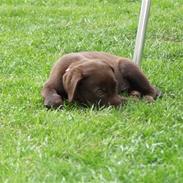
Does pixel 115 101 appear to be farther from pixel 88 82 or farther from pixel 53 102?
pixel 53 102

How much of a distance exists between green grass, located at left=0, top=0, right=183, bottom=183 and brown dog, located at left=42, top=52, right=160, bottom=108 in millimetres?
127

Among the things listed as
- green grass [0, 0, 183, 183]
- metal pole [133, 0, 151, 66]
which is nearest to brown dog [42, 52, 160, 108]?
green grass [0, 0, 183, 183]

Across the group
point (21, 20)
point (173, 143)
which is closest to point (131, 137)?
point (173, 143)

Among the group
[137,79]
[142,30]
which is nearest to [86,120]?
[137,79]

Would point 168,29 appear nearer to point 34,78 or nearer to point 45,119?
point 34,78

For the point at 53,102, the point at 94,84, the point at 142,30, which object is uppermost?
the point at 142,30

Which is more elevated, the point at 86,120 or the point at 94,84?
the point at 94,84

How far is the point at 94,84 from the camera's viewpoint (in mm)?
5926

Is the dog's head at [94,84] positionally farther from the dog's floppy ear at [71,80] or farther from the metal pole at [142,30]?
the metal pole at [142,30]

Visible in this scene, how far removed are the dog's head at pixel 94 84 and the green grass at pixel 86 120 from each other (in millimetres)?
140

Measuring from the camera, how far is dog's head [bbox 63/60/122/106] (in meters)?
5.91

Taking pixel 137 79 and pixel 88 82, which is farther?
pixel 137 79

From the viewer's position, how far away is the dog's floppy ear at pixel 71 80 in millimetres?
5816

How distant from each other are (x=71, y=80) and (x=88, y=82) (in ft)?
0.57
